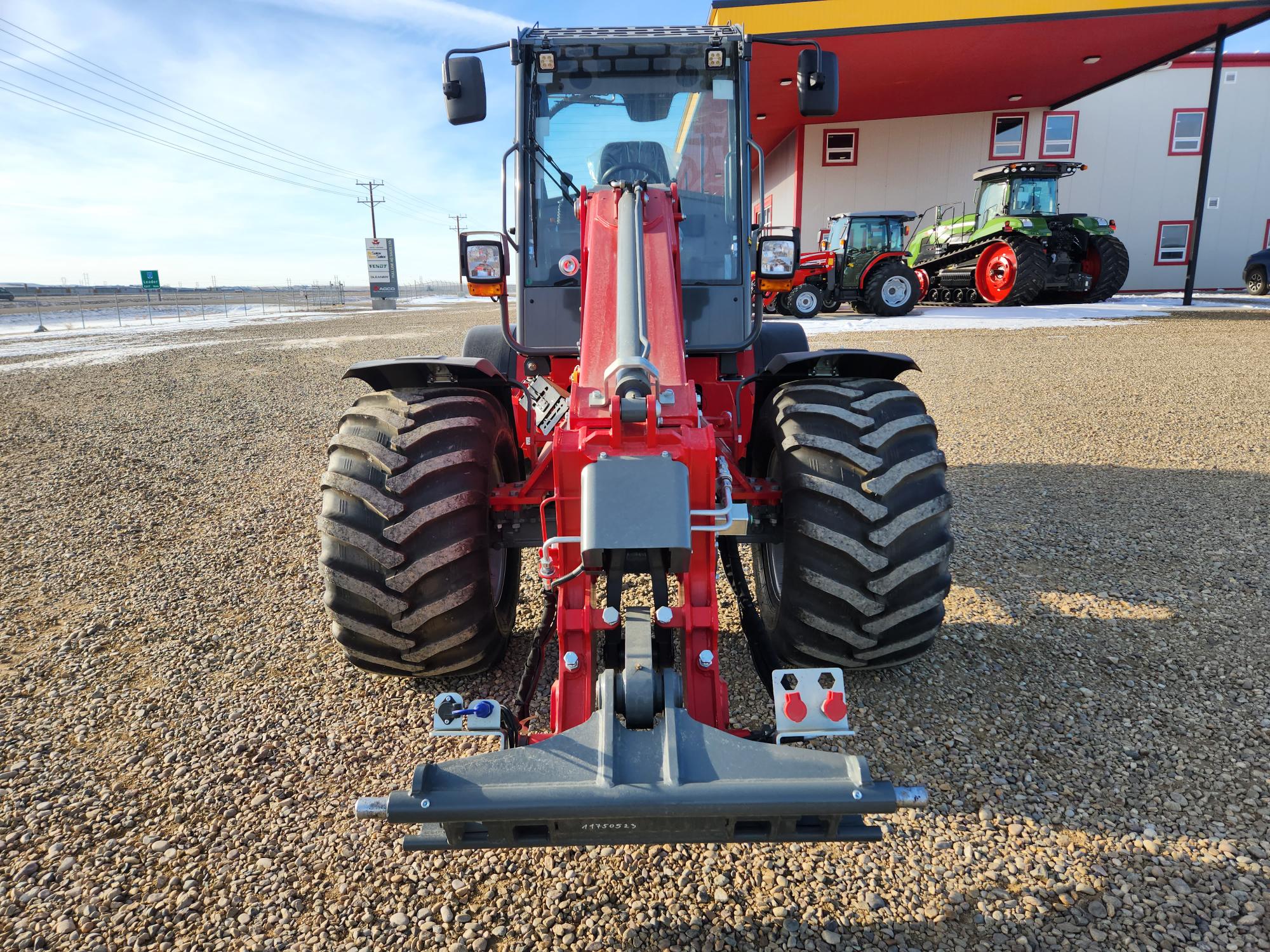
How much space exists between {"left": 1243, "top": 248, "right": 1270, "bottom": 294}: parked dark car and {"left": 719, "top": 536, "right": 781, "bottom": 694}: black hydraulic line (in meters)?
28.2

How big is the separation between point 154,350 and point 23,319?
20003 mm

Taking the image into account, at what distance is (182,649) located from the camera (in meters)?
3.82

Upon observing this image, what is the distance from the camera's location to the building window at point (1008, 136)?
24.3 meters

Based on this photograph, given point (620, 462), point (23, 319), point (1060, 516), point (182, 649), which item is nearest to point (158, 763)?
point (182, 649)

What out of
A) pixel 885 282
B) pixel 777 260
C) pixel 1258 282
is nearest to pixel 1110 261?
pixel 885 282

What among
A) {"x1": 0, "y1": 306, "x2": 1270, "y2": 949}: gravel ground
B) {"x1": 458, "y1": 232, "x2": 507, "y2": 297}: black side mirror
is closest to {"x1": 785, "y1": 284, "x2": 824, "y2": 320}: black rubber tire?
{"x1": 0, "y1": 306, "x2": 1270, "y2": 949}: gravel ground

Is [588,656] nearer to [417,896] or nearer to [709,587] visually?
[709,587]

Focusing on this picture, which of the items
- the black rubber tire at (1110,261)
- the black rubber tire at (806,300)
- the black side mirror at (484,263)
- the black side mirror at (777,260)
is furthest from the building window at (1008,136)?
the black side mirror at (484,263)

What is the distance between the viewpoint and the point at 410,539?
277cm

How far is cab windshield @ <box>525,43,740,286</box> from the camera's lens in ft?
12.6

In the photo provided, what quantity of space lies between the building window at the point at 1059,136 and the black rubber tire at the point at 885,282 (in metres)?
10.00

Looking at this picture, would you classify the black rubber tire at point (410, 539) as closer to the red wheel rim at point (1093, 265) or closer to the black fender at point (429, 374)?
the black fender at point (429, 374)

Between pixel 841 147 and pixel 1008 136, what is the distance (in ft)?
18.1

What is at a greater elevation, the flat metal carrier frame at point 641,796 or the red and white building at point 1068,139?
the red and white building at point 1068,139
